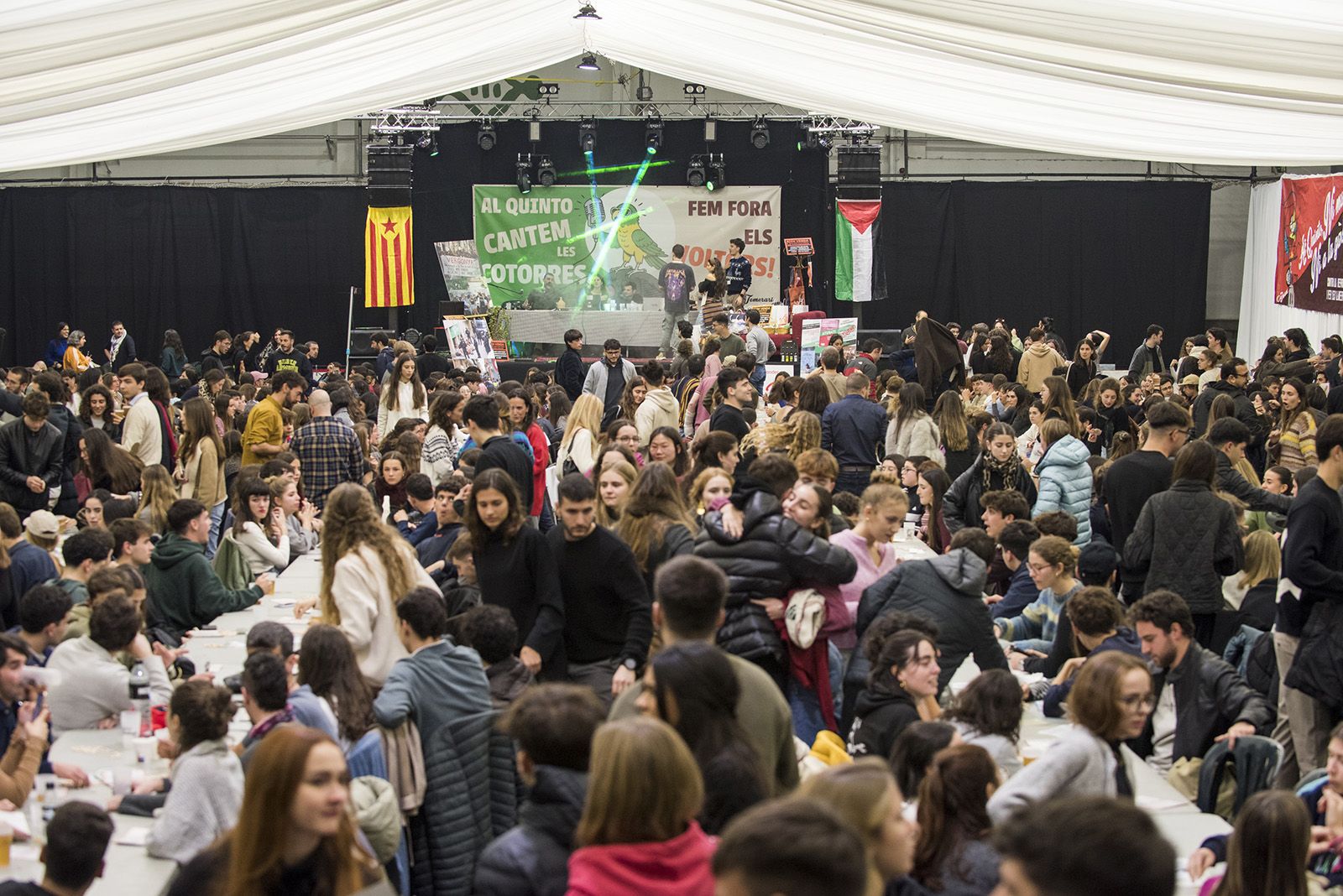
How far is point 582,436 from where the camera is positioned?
852cm

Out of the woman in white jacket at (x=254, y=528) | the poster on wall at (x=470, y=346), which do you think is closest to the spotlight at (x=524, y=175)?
the poster on wall at (x=470, y=346)

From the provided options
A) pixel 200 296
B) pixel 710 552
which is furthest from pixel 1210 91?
pixel 200 296

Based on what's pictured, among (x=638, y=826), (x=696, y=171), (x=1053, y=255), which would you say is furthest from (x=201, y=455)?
(x=1053, y=255)

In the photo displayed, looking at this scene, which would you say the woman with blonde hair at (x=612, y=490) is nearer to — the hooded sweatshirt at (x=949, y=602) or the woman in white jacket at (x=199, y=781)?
the hooded sweatshirt at (x=949, y=602)

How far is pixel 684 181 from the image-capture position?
20906 mm

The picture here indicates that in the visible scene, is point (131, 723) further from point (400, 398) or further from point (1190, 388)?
point (1190, 388)

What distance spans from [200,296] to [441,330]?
4.40 metres

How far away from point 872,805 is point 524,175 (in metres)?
18.5

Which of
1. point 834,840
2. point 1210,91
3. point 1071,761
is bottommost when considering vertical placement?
point 1071,761

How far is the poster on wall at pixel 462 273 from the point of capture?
20.0 meters

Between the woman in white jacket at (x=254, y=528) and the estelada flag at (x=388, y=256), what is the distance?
11880 mm

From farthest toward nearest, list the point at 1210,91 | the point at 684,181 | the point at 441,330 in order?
the point at 684,181 < the point at 441,330 < the point at 1210,91

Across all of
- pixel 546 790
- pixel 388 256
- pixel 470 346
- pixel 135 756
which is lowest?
pixel 135 756

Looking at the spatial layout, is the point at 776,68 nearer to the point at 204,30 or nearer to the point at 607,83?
the point at 204,30
